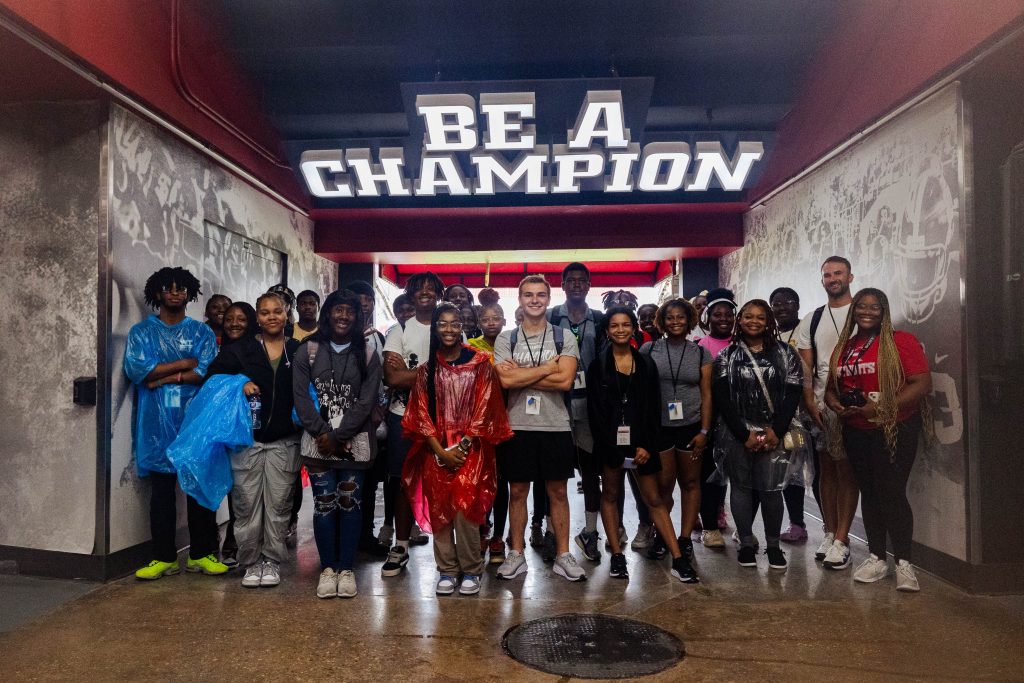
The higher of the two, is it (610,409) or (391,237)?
(391,237)

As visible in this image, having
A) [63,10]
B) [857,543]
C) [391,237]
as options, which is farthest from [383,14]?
[857,543]

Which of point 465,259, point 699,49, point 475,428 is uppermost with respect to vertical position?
point 699,49

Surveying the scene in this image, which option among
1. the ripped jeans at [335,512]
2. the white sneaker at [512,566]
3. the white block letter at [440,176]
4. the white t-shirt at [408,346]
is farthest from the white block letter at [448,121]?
the white sneaker at [512,566]

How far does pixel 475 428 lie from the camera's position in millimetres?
3273

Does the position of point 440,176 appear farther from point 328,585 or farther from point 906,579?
point 906,579

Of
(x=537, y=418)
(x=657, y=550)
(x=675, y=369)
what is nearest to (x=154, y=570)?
(x=537, y=418)

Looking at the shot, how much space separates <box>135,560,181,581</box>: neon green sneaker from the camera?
3543mm

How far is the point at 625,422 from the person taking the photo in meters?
3.55

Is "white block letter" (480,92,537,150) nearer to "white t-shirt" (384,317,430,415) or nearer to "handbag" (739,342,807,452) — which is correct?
"white t-shirt" (384,317,430,415)

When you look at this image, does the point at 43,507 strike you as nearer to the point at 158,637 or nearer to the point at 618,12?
the point at 158,637

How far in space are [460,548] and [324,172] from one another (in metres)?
4.42

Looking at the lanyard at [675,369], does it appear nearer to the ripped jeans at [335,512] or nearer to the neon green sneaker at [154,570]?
the ripped jeans at [335,512]

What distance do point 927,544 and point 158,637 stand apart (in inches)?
162

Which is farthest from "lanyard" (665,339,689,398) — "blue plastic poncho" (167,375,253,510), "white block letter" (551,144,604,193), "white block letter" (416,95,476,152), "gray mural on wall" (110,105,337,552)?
"gray mural on wall" (110,105,337,552)
